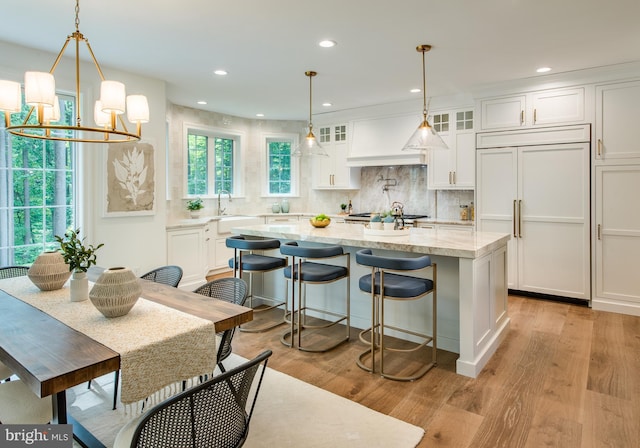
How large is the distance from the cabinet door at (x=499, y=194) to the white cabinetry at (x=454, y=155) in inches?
9.5

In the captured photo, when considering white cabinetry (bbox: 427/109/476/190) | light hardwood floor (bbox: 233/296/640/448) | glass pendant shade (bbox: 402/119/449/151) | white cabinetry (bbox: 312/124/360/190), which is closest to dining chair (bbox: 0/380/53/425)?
light hardwood floor (bbox: 233/296/640/448)

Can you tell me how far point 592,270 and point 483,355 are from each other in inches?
93.3

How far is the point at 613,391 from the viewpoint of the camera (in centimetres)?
256

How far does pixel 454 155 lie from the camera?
5.46 m

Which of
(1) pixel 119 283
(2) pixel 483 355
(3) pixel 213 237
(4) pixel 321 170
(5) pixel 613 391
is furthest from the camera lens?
(4) pixel 321 170

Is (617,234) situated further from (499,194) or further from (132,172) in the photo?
(132,172)

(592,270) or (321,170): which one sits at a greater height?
(321,170)

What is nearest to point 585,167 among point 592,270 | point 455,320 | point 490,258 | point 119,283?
point 592,270

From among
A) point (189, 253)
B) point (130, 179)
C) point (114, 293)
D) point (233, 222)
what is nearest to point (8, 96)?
point (114, 293)

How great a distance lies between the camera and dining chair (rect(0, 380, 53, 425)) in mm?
1565

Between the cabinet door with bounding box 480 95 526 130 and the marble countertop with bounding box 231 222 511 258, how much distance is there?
2027 mm

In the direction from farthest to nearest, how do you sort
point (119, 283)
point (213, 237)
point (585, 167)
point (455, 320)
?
1. point (213, 237)
2. point (585, 167)
3. point (455, 320)
4. point (119, 283)

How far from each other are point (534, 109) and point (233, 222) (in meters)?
4.44

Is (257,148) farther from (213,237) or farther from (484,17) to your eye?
(484,17)
